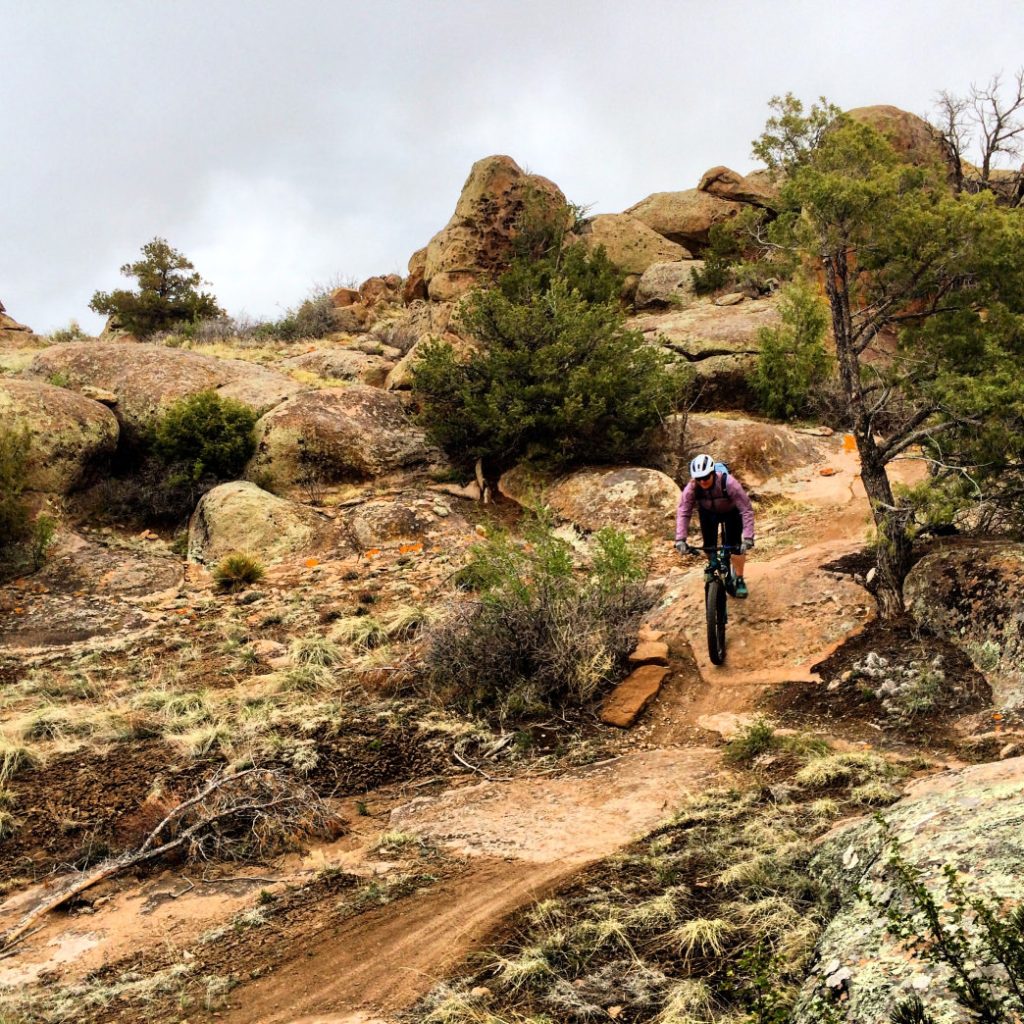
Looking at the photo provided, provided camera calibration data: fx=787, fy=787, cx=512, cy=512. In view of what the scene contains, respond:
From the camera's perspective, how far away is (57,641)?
384 inches

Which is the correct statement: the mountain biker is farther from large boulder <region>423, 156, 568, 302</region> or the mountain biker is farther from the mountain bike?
large boulder <region>423, 156, 568, 302</region>

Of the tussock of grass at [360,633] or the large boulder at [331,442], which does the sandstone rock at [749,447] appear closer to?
the large boulder at [331,442]

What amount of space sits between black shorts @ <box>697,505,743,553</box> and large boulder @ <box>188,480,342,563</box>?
6.77 metres

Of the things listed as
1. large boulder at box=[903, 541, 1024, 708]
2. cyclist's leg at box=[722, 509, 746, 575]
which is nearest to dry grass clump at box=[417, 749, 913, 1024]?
large boulder at box=[903, 541, 1024, 708]

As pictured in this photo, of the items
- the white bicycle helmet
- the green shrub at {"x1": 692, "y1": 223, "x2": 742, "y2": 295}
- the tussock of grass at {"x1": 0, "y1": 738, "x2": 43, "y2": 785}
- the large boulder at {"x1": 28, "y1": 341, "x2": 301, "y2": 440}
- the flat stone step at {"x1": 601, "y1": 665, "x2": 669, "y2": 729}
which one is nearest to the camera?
the tussock of grass at {"x1": 0, "y1": 738, "x2": 43, "y2": 785}

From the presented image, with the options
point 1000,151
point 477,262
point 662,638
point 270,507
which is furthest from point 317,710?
point 1000,151

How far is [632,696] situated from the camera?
7.19m

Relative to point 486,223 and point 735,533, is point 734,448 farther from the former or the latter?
point 486,223

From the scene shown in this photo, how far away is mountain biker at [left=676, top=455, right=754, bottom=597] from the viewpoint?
7.28 m

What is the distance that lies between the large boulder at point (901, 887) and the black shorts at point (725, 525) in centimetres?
379

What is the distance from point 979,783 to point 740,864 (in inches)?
46.1

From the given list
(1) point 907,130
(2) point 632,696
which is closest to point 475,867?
(2) point 632,696

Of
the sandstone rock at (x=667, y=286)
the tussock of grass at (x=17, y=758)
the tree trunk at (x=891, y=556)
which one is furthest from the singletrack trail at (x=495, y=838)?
the sandstone rock at (x=667, y=286)

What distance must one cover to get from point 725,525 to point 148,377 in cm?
1269
